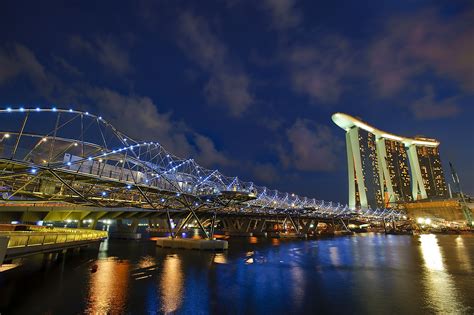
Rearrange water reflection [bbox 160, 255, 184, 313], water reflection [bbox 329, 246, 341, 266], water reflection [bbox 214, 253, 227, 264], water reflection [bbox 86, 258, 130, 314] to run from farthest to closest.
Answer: water reflection [bbox 329, 246, 341, 266]
water reflection [bbox 214, 253, 227, 264]
water reflection [bbox 160, 255, 184, 313]
water reflection [bbox 86, 258, 130, 314]

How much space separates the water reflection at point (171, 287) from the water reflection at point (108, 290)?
8.20ft

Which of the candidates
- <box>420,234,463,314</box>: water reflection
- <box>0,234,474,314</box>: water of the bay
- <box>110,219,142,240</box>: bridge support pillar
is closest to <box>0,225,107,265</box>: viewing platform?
<box>0,234,474,314</box>: water of the bay

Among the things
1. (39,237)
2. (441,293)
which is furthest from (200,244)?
(441,293)

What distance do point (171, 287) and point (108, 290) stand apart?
4478mm

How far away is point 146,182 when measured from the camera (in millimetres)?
40406

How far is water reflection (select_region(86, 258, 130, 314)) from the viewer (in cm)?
1484

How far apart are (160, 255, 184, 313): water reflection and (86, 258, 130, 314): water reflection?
2499mm

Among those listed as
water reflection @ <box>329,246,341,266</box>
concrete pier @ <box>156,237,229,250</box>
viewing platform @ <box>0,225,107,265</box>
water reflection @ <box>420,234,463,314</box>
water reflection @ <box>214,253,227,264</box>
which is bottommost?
water reflection @ <box>420,234,463,314</box>

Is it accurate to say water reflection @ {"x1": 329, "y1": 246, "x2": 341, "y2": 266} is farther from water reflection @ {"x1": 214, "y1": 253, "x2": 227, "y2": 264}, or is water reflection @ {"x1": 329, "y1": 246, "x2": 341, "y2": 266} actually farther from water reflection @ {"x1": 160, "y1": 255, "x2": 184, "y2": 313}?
water reflection @ {"x1": 160, "y1": 255, "x2": 184, "y2": 313}

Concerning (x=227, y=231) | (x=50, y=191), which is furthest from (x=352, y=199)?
(x=50, y=191)

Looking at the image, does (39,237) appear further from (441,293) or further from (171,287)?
(441,293)

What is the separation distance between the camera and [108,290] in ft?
62.2

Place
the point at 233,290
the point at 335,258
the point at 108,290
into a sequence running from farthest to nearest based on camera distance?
the point at 335,258 < the point at 233,290 < the point at 108,290

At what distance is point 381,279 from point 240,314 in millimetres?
16556
